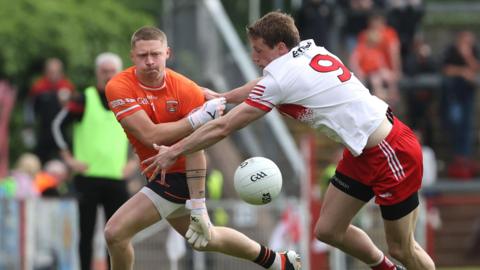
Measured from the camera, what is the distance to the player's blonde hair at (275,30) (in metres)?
9.84

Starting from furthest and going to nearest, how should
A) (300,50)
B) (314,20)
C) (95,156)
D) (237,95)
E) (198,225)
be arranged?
1. (314,20)
2. (95,156)
3. (237,95)
4. (198,225)
5. (300,50)

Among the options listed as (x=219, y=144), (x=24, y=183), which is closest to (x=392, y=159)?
(x=24, y=183)

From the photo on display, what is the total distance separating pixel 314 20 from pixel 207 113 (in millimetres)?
10370

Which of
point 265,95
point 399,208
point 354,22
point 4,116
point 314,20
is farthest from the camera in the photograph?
point 354,22

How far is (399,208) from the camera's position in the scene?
10164 millimetres

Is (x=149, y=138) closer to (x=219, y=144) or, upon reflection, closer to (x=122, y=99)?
(x=122, y=99)

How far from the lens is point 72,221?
1553 cm

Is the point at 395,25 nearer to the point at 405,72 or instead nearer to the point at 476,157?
the point at 405,72

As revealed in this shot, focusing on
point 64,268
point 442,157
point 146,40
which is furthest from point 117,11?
point 146,40

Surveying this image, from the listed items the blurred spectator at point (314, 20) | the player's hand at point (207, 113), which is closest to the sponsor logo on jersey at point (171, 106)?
the player's hand at point (207, 113)

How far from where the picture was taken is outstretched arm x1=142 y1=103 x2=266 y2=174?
9.66 meters

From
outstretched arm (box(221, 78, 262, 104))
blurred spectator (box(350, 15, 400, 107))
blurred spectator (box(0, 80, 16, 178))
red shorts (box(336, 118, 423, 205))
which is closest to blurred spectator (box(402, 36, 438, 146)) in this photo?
blurred spectator (box(350, 15, 400, 107))

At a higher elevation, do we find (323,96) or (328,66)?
(328,66)

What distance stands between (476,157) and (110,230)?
12742 millimetres
